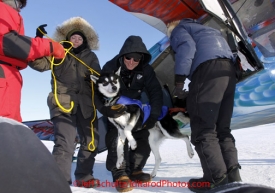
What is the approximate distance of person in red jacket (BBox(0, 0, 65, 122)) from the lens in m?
1.65

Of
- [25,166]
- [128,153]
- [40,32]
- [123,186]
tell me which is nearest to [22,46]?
[40,32]

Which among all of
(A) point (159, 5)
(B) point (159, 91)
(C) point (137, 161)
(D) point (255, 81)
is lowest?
(C) point (137, 161)

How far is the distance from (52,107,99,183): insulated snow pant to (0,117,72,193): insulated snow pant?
189cm

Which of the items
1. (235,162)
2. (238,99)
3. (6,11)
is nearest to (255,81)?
(238,99)

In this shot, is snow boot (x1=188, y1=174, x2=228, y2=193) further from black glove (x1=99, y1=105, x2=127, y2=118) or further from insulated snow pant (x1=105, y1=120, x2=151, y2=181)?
black glove (x1=99, y1=105, x2=127, y2=118)

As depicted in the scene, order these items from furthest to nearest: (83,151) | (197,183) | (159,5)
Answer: (159,5) → (83,151) → (197,183)

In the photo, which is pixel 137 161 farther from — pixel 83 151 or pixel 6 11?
pixel 6 11

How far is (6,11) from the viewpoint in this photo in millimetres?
1698

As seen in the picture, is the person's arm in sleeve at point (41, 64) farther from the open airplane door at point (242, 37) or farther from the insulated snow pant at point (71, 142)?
the open airplane door at point (242, 37)

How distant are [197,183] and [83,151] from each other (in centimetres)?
→ 135

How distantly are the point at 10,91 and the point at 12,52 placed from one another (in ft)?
0.94

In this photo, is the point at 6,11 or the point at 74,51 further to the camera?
the point at 74,51

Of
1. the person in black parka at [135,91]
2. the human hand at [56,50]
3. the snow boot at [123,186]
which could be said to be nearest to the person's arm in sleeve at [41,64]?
the human hand at [56,50]

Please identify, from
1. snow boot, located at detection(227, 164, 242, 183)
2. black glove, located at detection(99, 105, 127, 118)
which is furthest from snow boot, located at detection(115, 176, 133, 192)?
snow boot, located at detection(227, 164, 242, 183)
